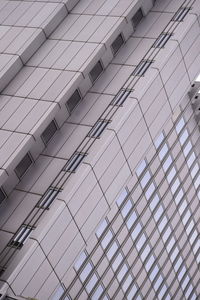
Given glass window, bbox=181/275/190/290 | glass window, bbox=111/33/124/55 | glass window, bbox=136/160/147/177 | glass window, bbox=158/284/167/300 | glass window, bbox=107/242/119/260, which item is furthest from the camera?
glass window, bbox=181/275/190/290

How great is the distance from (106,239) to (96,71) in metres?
12.1

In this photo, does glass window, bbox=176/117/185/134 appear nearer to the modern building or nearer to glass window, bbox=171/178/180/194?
the modern building

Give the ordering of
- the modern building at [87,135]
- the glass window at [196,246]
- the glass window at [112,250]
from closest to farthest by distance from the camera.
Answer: the modern building at [87,135]
the glass window at [112,250]
the glass window at [196,246]

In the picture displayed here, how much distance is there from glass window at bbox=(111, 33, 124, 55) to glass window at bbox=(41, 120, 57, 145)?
23.4 feet

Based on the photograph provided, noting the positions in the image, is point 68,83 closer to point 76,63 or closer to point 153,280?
point 76,63

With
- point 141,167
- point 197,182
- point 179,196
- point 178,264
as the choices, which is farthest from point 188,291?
point 141,167

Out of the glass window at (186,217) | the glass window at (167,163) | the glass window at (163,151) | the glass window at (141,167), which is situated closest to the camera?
the glass window at (141,167)

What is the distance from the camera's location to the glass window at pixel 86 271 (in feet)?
107

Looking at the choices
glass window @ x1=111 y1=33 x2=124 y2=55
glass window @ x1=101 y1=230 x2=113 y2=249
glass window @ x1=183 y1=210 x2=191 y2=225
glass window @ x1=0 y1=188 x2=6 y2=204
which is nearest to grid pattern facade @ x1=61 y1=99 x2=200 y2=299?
glass window @ x1=101 y1=230 x2=113 y2=249

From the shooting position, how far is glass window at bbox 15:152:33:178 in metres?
27.9

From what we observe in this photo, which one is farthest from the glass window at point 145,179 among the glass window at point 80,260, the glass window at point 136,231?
the glass window at point 80,260

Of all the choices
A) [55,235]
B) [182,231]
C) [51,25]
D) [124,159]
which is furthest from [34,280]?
[182,231]

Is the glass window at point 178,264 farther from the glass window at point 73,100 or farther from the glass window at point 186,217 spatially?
the glass window at point 73,100

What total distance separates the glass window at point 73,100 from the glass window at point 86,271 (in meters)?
11.0
